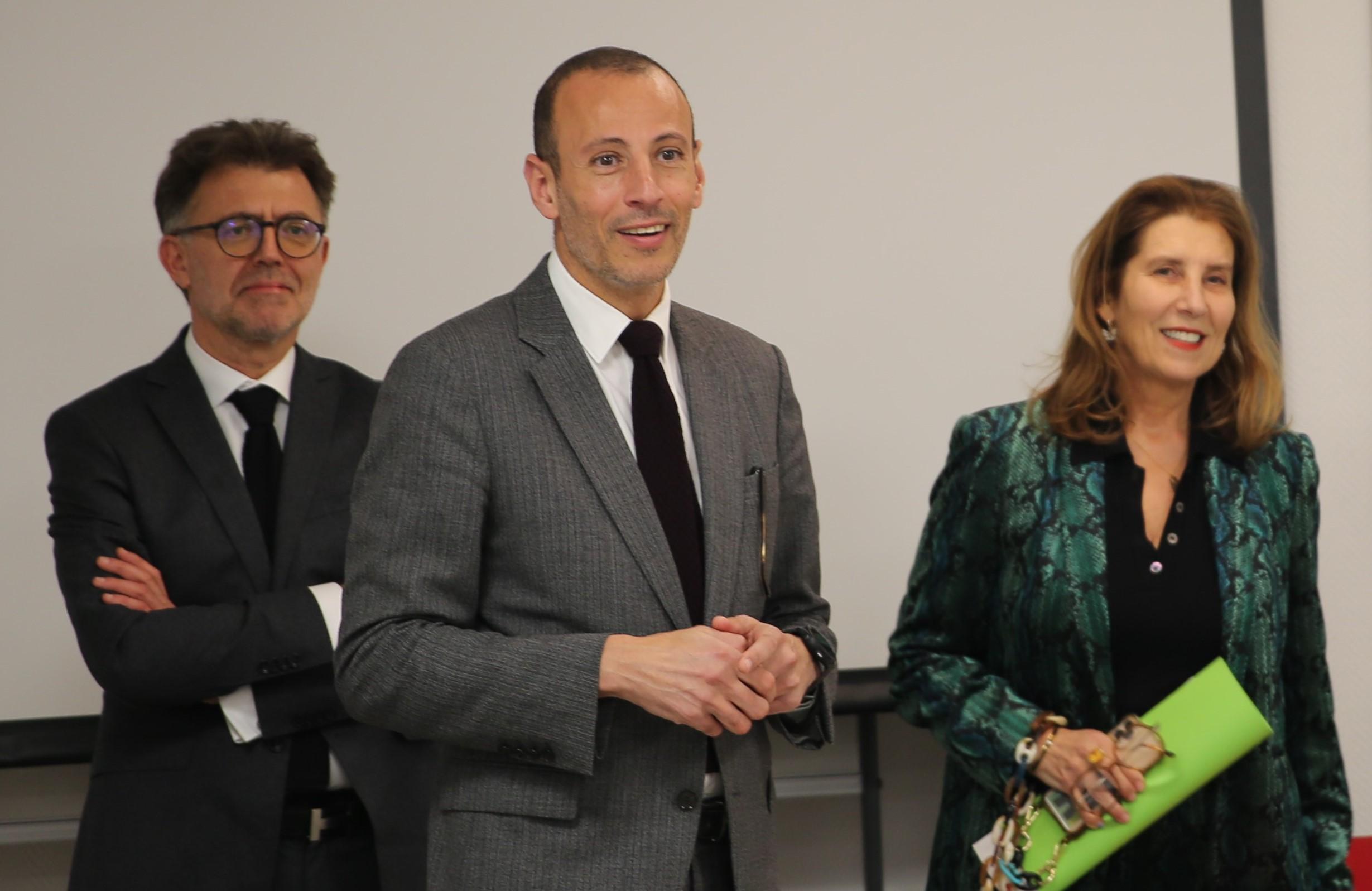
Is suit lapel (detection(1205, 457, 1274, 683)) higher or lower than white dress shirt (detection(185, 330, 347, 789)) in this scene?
lower

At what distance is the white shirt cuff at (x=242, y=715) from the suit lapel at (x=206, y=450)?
7.0 inches

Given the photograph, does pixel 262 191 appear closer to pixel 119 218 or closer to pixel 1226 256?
pixel 119 218

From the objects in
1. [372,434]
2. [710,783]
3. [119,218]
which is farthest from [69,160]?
[710,783]

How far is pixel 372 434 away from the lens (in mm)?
1660

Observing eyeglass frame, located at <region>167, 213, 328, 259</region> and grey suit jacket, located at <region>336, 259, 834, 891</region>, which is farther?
eyeglass frame, located at <region>167, 213, 328, 259</region>

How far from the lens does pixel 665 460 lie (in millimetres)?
1683

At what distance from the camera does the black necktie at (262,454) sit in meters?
2.32

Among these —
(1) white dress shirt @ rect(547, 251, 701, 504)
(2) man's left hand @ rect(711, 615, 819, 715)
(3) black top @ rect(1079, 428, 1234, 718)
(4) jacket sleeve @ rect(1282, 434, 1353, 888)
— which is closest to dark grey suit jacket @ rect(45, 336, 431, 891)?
(1) white dress shirt @ rect(547, 251, 701, 504)

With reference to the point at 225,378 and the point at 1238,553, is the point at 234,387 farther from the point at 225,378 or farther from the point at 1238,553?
the point at 1238,553

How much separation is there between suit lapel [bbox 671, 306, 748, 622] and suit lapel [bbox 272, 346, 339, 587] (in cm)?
82

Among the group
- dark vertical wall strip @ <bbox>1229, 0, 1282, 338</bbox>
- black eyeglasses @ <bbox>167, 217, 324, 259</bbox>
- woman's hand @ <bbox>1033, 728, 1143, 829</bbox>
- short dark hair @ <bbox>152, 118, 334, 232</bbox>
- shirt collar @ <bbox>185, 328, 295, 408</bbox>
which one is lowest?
woman's hand @ <bbox>1033, 728, 1143, 829</bbox>

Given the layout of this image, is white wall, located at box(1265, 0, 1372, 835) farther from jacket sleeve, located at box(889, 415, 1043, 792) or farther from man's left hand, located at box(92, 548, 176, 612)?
man's left hand, located at box(92, 548, 176, 612)

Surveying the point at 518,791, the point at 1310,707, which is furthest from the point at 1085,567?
the point at 518,791

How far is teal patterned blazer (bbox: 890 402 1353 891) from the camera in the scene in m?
2.17
